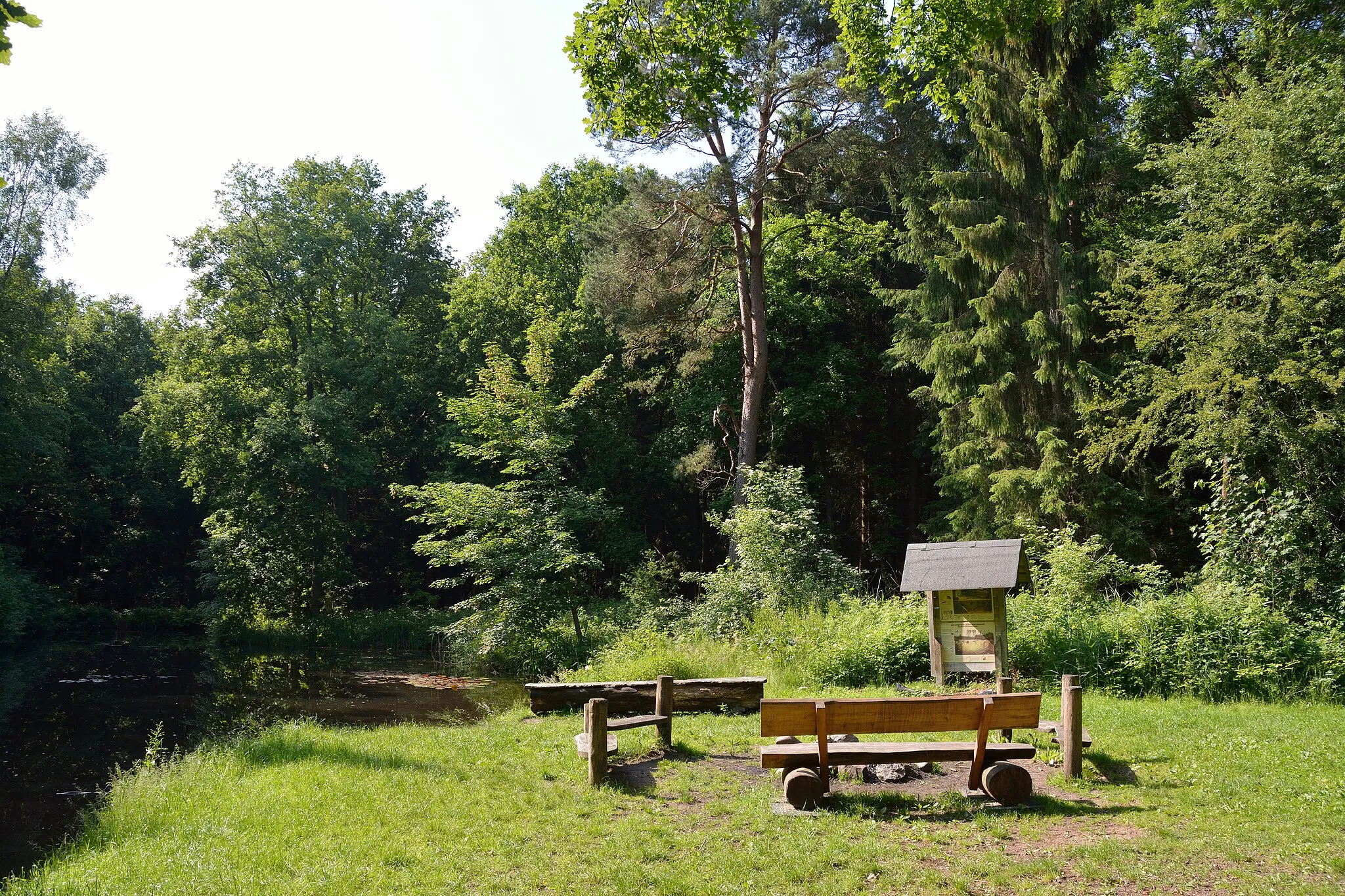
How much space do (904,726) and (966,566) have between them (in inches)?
208

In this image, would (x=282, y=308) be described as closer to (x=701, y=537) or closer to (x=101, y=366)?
(x=101, y=366)


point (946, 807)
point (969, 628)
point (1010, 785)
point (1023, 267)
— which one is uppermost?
point (1023, 267)

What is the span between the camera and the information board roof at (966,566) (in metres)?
10.9

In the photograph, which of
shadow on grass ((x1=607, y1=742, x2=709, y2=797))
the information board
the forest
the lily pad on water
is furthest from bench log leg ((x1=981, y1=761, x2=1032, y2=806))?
the lily pad on water

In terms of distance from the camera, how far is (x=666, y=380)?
95.1 ft

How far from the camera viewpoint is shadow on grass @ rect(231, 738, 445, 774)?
352 inches

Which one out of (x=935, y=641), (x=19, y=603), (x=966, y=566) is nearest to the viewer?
(x=966, y=566)

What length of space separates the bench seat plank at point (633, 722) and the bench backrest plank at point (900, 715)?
7.64 feet

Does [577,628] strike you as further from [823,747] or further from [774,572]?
[823,747]

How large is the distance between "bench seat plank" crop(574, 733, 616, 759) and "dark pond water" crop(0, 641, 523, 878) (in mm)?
4790

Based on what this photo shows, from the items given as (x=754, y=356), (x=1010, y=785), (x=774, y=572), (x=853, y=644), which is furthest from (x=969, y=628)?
(x=754, y=356)

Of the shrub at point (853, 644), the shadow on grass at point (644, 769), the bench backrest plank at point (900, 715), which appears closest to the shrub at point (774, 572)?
the shrub at point (853, 644)

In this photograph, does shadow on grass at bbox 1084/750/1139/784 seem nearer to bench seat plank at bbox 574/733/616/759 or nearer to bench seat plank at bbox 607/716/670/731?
bench seat plank at bbox 607/716/670/731

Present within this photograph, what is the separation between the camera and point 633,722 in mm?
8695
